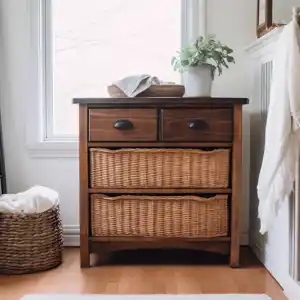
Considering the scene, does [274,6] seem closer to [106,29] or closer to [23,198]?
[106,29]

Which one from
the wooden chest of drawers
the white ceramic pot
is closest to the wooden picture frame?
the white ceramic pot

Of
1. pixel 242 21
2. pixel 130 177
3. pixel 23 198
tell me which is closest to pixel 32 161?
pixel 23 198

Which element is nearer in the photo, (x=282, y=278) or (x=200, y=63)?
(x=282, y=278)

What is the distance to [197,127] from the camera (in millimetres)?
2568

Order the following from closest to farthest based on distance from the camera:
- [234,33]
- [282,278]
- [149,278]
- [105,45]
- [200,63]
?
[282,278]
[149,278]
[200,63]
[234,33]
[105,45]

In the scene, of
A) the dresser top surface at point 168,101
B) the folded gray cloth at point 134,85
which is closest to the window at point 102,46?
the folded gray cloth at point 134,85

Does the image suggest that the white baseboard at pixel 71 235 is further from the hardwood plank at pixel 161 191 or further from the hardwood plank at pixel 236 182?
the hardwood plank at pixel 236 182

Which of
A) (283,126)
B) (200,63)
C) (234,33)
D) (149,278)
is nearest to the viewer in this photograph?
(283,126)

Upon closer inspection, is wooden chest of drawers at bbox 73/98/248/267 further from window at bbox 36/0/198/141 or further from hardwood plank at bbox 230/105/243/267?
window at bbox 36/0/198/141

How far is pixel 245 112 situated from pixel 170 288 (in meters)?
1.19

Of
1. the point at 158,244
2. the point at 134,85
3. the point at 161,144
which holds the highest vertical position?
the point at 134,85

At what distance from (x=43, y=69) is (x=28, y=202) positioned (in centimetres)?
87

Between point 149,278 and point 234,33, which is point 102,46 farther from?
point 149,278

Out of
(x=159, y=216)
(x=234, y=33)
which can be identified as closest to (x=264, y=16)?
(x=234, y=33)
